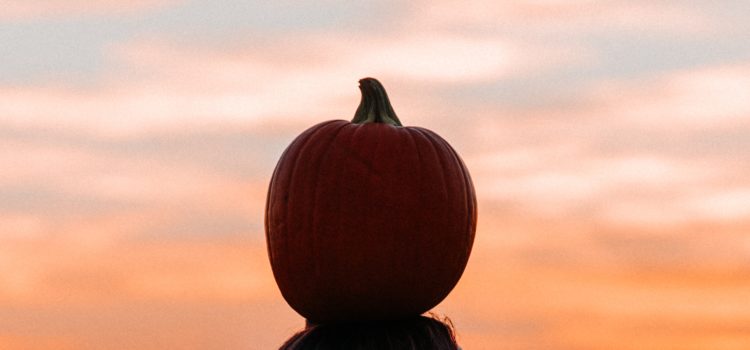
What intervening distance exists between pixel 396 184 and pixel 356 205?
0.22 meters

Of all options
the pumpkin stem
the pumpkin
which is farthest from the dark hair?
the pumpkin stem

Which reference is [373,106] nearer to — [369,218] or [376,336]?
[369,218]

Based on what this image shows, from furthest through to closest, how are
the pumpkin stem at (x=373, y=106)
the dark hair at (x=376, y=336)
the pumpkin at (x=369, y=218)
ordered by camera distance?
1. the pumpkin stem at (x=373, y=106)
2. the pumpkin at (x=369, y=218)
3. the dark hair at (x=376, y=336)

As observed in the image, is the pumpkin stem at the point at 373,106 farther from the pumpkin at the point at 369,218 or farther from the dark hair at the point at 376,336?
the dark hair at the point at 376,336

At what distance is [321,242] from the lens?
5836 millimetres

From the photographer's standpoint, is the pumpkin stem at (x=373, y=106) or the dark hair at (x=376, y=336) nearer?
the dark hair at (x=376, y=336)

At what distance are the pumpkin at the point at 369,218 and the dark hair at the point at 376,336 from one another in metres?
0.21

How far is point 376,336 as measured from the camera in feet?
18.1

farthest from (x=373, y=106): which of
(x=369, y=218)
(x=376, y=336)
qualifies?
(x=376, y=336)

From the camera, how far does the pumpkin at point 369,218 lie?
565 cm

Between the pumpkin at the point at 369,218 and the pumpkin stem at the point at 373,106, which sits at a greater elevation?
the pumpkin stem at the point at 373,106

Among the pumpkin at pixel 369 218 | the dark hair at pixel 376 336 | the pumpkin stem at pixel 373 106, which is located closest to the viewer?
the dark hair at pixel 376 336

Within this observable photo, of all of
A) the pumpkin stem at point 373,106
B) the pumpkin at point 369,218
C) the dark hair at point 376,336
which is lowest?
the dark hair at point 376,336

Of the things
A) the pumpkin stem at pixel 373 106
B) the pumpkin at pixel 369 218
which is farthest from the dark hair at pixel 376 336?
the pumpkin stem at pixel 373 106
